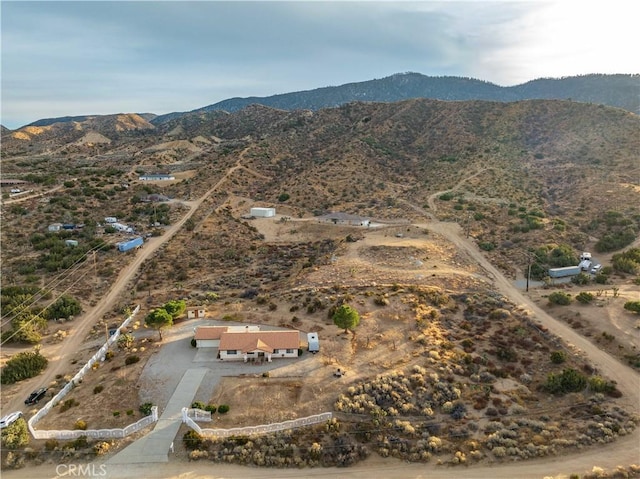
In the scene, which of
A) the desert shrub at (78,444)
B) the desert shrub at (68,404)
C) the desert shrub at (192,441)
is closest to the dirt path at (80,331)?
the desert shrub at (68,404)

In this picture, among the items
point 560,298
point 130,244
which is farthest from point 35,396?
point 560,298

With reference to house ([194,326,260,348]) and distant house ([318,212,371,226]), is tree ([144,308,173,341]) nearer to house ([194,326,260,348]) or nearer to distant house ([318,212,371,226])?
house ([194,326,260,348])

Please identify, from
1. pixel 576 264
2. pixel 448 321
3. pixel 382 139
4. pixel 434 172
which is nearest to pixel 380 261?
pixel 448 321

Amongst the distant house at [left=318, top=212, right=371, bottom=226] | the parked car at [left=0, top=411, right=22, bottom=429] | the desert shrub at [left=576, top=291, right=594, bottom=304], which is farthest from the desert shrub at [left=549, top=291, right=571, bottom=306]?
the parked car at [left=0, top=411, right=22, bottom=429]

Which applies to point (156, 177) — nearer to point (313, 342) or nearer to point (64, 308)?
point (64, 308)

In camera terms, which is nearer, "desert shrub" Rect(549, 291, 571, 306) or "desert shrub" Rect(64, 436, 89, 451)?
"desert shrub" Rect(64, 436, 89, 451)

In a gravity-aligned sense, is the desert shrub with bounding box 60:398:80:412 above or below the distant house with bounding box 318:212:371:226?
below

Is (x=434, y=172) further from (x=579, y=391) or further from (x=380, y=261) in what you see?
(x=579, y=391)

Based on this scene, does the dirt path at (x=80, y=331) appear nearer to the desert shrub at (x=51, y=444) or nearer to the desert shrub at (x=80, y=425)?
the desert shrub at (x=51, y=444)
